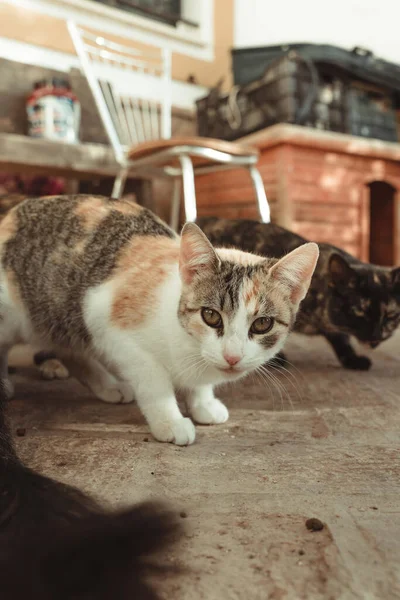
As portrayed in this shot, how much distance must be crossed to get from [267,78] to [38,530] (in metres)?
3.44

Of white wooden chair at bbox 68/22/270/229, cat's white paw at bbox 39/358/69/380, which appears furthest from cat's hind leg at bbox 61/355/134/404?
white wooden chair at bbox 68/22/270/229

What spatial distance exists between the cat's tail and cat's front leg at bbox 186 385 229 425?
21.2 inches

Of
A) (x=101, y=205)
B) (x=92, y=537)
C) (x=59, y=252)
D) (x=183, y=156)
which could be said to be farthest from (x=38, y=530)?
(x=183, y=156)

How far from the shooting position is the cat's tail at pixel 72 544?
46 centimetres

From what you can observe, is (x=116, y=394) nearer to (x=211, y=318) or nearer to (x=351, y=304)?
(x=211, y=318)

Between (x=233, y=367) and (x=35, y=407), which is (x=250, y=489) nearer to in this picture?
(x=233, y=367)

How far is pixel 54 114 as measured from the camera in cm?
264

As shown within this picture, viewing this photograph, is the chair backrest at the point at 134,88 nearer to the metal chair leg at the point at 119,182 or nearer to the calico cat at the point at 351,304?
the metal chair leg at the point at 119,182

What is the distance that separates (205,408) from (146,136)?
2.83m

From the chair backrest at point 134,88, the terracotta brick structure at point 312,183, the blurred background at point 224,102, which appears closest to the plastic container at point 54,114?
the blurred background at point 224,102

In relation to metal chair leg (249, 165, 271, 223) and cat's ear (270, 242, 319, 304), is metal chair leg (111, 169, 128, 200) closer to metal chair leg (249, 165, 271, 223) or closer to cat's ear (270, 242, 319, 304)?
metal chair leg (249, 165, 271, 223)

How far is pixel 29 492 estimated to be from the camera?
604 mm

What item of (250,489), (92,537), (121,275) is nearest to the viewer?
(92,537)

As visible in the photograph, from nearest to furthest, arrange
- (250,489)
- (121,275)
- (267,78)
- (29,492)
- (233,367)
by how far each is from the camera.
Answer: (29,492) → (250,489) → (233,367) → (121,275) → (267,78)
